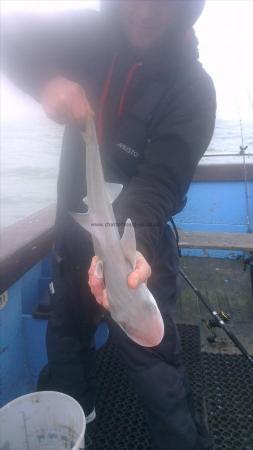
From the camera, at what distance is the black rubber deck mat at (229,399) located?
114 inches

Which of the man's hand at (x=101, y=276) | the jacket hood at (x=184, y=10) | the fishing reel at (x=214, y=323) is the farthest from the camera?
the fishing reel at (x=214, y=323)

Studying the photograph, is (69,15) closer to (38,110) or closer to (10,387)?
(38,110)

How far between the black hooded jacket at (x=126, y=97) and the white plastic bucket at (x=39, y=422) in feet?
3.03

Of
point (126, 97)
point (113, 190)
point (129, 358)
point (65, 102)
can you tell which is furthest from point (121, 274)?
point (126, 97)

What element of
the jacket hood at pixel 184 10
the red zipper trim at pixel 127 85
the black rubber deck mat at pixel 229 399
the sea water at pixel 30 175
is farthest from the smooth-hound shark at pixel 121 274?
the sea water at pixel 30 175

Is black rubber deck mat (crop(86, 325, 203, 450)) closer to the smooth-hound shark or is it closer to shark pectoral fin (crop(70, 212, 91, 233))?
the smooth-hound shark

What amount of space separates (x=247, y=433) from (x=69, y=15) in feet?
10.9

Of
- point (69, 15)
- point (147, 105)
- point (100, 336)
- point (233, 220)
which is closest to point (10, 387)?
point (100, 336)

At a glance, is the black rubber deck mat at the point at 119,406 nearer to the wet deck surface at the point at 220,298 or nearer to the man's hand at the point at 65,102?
the wet deck surface at the point at 220,298

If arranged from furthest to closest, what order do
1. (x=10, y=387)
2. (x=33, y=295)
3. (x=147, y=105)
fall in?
(x=33, y=295) < (x=10, y=387) < (x=147, y=105)

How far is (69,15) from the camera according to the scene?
2771 mm

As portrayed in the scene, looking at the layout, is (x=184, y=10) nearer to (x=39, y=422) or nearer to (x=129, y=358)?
(x=129, y=358)

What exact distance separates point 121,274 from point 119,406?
1.83 meters

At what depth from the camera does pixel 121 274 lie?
188cm
